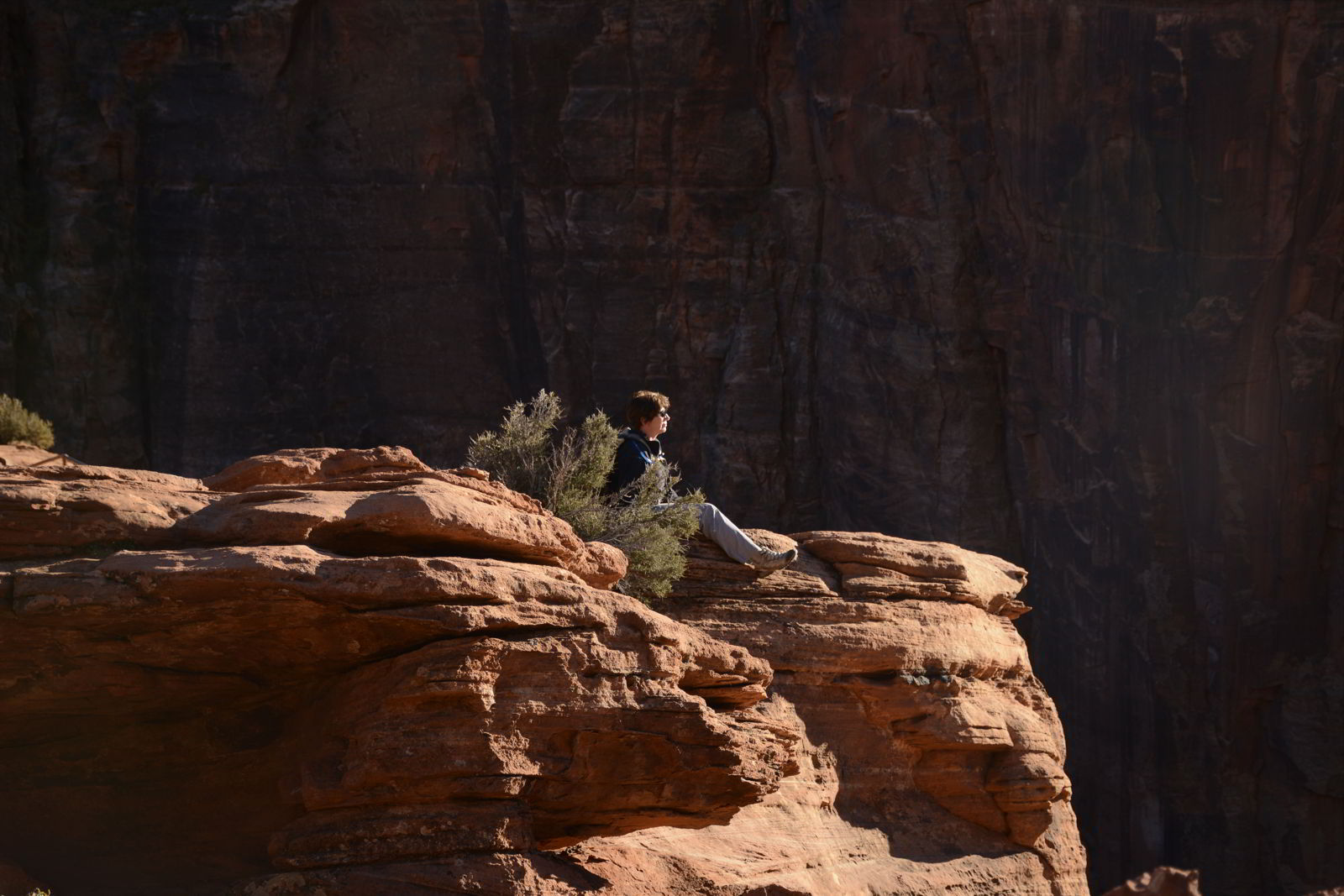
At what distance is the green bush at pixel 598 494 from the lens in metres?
12.2

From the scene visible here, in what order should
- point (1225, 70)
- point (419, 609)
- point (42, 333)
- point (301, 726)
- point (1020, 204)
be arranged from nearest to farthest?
1. point (419, 609)
2. point (301, 726)
3. point (1225, 70)
4. point (1020, 204)
5. point (42, 333)

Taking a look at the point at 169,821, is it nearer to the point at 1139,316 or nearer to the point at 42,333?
the point at 1139,316

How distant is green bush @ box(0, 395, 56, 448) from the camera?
69.4ft

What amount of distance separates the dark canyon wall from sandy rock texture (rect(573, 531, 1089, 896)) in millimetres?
15623

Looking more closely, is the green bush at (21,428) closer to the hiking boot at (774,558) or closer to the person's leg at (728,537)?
the person's leg at (728,537)

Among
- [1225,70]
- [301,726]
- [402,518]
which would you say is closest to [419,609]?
[402,518]

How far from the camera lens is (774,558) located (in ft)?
41.5

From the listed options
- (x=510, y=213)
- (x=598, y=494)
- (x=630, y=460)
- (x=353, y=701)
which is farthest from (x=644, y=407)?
(x=510, y=213)

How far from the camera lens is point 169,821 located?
10445mm

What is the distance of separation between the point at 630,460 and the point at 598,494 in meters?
0.33

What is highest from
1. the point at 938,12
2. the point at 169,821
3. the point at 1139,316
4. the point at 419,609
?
the point at 938,12

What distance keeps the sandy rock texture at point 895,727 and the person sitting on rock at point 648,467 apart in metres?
0.19

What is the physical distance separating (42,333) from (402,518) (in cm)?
2971

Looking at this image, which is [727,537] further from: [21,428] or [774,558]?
[21,428]
